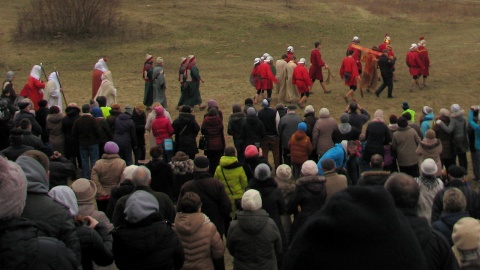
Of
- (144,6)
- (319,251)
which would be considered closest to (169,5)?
(144,6)

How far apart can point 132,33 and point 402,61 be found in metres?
12.3

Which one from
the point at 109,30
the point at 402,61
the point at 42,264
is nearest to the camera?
the point at 42,264

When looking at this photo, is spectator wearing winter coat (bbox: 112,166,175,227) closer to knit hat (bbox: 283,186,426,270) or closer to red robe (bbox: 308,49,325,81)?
knit hat (bbox: 283,186,426,270)

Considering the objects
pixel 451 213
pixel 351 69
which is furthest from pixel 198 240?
pixel 351 69

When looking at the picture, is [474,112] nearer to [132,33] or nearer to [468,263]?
[468,263]

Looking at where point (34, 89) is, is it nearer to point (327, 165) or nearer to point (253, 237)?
point (327, 165)

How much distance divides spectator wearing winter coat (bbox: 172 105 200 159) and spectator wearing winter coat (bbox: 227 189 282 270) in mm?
5014

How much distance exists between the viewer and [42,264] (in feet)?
11.6

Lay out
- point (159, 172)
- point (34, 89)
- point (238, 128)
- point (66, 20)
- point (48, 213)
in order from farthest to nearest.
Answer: point (66, 20), point (34, 89), point (238, 128), point (159, 172), point (48, 213)

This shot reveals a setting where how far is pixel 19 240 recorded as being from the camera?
352cm

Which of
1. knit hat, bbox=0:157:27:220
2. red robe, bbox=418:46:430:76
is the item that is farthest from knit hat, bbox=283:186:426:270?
red robe, bbox=418:46:430:76

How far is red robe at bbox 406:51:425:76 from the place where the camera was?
63.1ft

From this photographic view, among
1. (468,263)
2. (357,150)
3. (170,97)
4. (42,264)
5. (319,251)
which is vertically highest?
(319,251)

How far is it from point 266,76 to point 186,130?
6.57 metres
